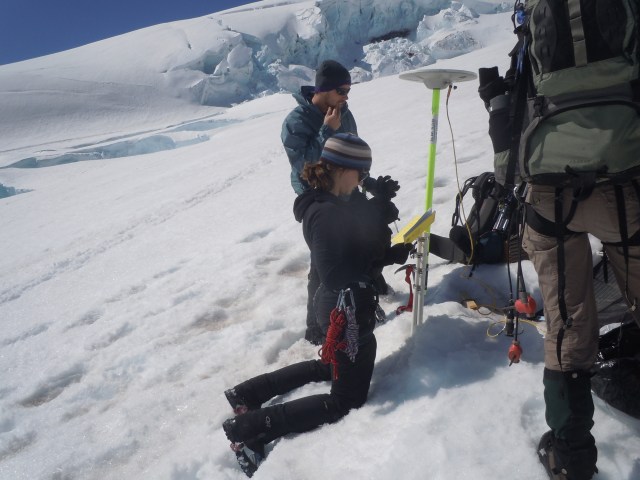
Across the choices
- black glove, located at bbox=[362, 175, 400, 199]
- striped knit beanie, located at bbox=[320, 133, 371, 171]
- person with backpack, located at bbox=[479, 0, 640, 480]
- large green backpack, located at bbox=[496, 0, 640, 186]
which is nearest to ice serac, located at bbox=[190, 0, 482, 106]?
black glove, located at bbox=[362, 175, 400, 199]

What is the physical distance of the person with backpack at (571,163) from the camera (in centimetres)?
117

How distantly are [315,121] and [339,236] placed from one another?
1164 millimetres

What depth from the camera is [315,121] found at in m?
2.77

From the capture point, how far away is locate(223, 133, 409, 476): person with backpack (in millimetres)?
1915

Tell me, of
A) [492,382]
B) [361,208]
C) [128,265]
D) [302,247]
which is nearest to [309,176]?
[361,208]

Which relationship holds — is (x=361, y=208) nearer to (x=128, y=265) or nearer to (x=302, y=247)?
(x=302, y=247)

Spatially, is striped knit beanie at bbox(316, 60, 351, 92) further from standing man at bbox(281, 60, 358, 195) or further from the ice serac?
the ice serac

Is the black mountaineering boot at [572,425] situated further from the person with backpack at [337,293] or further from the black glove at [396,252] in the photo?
the black glove at [396,252]

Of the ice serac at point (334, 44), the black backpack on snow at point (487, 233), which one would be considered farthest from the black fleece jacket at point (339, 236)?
the ice serac at point (334, 44)

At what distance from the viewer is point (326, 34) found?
1527 inches

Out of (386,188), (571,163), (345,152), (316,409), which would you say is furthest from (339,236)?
(571,163)

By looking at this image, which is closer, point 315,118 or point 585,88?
point 585,88

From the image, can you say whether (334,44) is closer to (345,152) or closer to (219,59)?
(219,59)

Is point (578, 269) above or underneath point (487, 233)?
above
